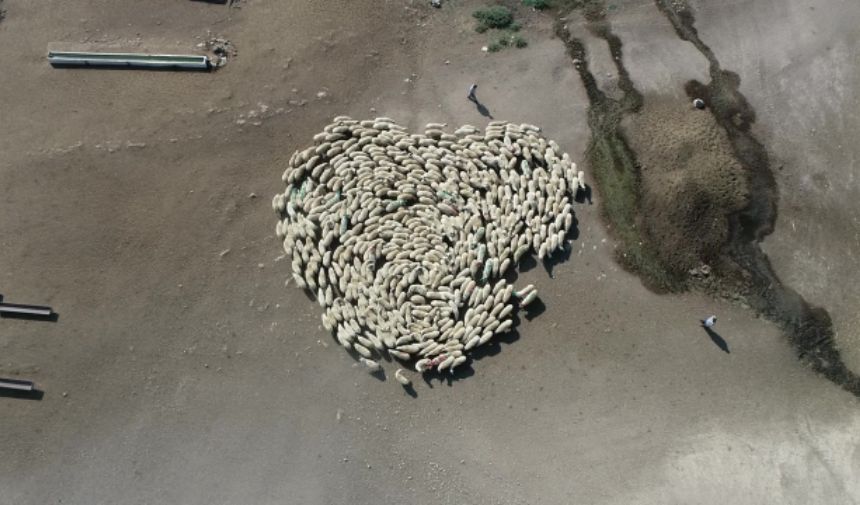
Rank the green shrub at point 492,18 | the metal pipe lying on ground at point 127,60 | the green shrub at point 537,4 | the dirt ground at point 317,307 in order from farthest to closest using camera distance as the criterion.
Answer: the green shrub at point 537,4
the green shrub at point 492,18
the metal pipe lying on ground at point 127,60
the dirt ground at point 317,307

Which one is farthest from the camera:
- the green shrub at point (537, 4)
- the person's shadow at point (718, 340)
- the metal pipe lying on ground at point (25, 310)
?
the green shrub at point (537, 4)

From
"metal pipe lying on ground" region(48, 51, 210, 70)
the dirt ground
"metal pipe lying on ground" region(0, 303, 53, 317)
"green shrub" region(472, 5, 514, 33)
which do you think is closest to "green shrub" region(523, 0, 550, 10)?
"green shrub" region(472, 5, 514, 33)

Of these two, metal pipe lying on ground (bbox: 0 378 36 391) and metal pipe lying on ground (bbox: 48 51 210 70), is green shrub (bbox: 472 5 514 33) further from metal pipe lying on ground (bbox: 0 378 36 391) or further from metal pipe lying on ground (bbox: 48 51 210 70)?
metal pipe lying on ground (bbox: 0 378 36 391)

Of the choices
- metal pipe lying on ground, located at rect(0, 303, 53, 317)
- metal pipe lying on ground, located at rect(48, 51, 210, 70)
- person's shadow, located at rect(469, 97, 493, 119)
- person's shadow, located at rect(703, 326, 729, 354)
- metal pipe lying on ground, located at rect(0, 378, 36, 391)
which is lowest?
metal pipe lying on ground, located at rect(0, 378, 36, 391)

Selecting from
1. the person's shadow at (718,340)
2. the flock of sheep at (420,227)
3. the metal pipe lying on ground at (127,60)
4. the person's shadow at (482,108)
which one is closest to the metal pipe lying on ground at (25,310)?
the flock of sheep at (420,227)

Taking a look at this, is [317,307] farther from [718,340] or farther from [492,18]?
[718,340]

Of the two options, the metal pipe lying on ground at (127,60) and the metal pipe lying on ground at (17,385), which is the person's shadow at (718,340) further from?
the metal pipe lying on ground at (17,385)
